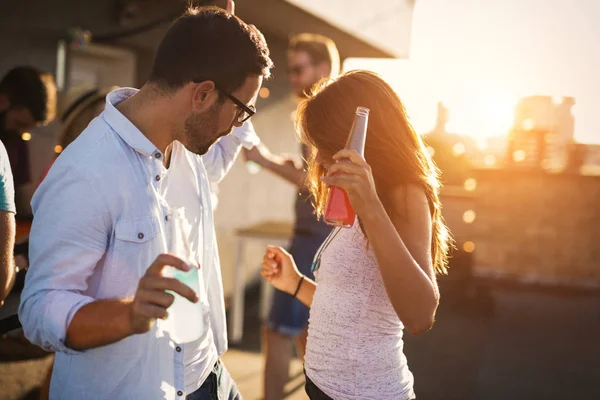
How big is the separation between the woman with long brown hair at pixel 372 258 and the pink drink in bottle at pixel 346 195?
0.06 m

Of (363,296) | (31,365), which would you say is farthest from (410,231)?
(31,365)

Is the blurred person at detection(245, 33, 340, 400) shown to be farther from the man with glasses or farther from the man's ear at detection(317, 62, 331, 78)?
the man with glasses

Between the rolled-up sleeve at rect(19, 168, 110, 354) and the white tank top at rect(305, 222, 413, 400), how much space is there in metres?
0.82

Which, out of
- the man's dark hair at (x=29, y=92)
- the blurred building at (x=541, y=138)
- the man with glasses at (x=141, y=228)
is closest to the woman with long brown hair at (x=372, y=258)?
the man with glasses at (x=141, y=228)

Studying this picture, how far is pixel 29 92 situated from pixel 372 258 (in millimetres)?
3357

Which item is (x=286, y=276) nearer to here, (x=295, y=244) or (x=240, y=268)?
(x=295, y=244)

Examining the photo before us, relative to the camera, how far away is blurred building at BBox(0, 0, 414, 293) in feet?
17.8

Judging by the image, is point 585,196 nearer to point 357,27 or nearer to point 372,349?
point 357,27

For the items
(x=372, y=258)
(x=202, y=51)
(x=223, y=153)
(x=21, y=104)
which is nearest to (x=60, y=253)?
(x=202, y=51)

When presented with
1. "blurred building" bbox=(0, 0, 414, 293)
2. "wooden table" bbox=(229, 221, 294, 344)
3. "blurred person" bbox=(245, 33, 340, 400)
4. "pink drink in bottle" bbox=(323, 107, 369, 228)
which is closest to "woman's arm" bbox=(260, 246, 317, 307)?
→ "pink drink in bottle" bbox=(323, 107, 369, 228)

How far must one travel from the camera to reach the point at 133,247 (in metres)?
1.75

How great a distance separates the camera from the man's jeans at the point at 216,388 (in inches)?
82.3

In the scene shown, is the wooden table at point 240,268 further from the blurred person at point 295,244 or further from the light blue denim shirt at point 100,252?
the light blue denim shirt at point 100,252

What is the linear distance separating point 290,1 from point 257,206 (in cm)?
359
